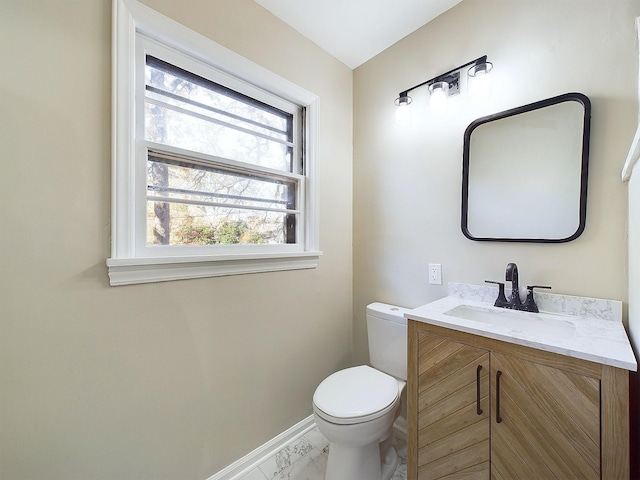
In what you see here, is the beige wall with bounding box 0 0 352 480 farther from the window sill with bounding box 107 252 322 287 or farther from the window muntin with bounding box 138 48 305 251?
the window muntin with bounding box 138 48 305 251

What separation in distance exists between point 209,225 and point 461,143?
4.64ft

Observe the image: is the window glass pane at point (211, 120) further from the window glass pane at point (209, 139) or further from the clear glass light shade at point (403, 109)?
the clear glass light shade at point (403, 109)

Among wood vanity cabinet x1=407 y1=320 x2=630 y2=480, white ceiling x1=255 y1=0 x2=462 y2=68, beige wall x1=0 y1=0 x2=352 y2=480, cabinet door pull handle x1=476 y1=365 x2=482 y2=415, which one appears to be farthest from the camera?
white ceiling x1=255 y1=0 x2=462 y2=68

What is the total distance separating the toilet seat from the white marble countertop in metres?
0.44

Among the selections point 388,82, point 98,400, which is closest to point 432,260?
point 388,82

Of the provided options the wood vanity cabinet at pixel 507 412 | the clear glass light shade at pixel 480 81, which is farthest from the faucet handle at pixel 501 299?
the clear glass light shade at pixel 480 81

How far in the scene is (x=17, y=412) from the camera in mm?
866

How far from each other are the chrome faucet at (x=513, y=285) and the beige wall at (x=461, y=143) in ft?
0.28

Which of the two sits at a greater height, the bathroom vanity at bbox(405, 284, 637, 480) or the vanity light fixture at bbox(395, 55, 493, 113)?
the vanity light fixture at bbox(395, 55, 493, 113)

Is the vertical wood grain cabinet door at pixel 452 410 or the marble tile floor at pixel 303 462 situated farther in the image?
the marble tile floor at pixel 303 462

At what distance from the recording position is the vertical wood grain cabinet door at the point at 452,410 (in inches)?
38.6

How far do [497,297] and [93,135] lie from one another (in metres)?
1.86

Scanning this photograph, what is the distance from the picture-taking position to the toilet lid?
1.19m

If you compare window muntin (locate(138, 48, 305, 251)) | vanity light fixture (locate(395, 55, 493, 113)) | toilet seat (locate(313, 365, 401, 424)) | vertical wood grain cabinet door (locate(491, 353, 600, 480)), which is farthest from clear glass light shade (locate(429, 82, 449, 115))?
toilet seat (locate(313, 365, 401, 424))
